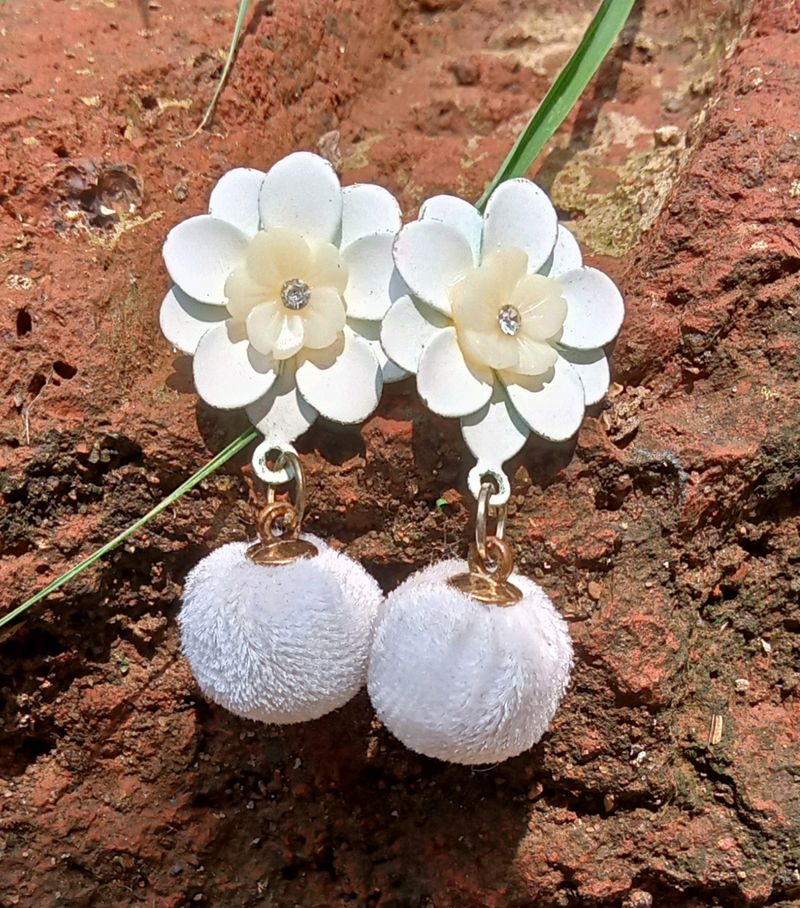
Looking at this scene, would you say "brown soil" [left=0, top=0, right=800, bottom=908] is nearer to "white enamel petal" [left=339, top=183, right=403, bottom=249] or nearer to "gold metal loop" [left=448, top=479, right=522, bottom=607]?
"gold metal loop" [left=448, top=479, right=522, bottom=607]

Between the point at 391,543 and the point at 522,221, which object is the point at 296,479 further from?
the point at 522,221

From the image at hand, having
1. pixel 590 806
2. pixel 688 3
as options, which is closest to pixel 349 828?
pixel 590 806

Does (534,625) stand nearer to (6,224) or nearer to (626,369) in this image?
(626,369)

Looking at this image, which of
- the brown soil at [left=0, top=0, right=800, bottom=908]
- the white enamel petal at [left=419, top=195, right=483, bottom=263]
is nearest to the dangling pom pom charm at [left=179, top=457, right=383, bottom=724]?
the brown soil at [left=0, top=0, right=800, bottom=908]

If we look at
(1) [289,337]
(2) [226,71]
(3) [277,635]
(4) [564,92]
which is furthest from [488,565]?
(2) [226,71]

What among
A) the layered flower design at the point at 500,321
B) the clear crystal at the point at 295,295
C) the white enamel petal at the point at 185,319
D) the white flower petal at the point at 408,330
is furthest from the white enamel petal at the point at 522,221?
the white enamel petal at the point at 185,319

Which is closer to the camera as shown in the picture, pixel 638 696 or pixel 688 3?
pixel 638 696
